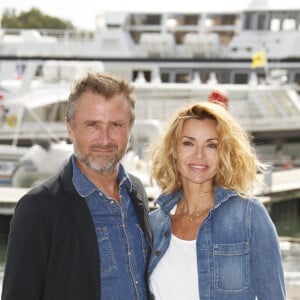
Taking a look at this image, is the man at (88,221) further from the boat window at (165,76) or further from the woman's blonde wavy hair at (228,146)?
the boat window at (165,76)

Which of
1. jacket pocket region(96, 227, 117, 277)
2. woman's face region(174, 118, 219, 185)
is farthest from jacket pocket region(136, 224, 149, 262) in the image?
woman's face region(174, 118, 219, 185)

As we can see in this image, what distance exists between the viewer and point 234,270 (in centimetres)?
282

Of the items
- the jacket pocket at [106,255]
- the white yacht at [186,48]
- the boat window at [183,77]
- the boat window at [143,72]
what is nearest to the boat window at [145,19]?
the white yacht at [186,48]

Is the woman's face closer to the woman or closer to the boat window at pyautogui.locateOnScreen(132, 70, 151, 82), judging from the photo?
the woman

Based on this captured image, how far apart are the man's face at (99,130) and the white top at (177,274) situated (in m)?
0.39

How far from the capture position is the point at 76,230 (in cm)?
275

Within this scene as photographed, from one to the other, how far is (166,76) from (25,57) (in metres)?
6.35

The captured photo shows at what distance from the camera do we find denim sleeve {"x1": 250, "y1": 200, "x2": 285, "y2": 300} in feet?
9.12

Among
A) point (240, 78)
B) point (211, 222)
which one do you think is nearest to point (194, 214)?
point (211, 222)

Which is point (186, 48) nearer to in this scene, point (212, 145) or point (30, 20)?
point (212, 145)

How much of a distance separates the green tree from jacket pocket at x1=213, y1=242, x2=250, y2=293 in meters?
68.8

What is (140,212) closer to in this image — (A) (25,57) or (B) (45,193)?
(B) (45,193)

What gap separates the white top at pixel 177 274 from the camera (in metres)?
2.84

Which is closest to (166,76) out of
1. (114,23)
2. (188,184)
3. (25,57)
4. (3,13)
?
(114,23)
